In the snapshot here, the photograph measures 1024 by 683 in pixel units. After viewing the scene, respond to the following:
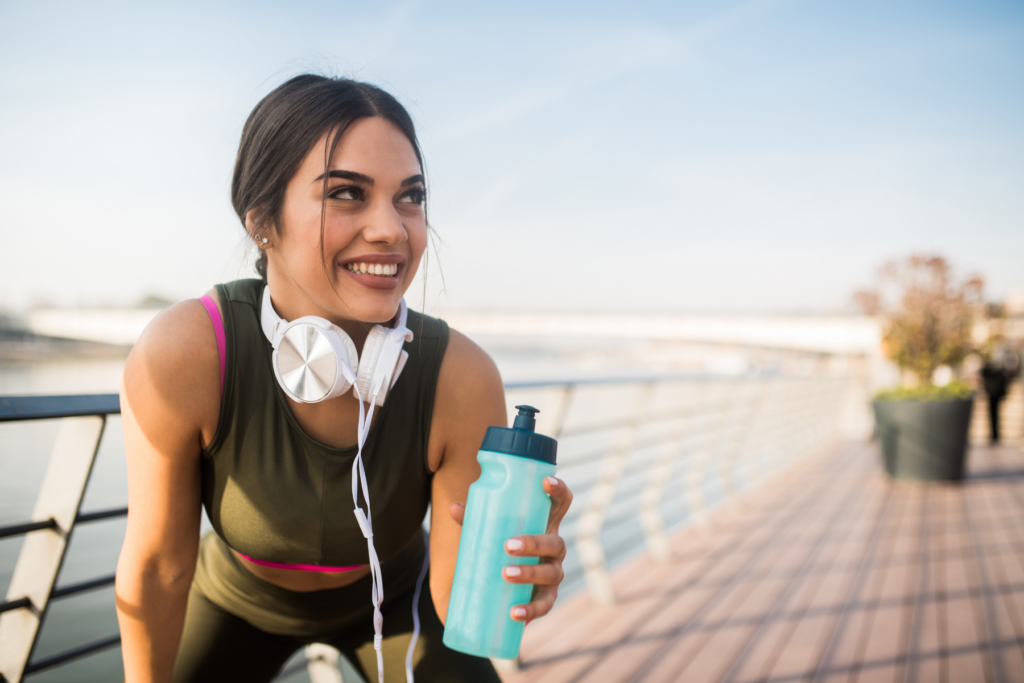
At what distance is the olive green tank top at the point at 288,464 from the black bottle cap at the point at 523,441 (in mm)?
315

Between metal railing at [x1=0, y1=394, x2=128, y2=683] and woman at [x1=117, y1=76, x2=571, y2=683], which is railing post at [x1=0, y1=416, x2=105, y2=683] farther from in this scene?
woman at [x1=117, y1=76, x2=571, y2=683]

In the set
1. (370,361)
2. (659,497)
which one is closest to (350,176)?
(370,361)

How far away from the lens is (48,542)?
1.18m

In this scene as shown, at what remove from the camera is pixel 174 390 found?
957 millimetres

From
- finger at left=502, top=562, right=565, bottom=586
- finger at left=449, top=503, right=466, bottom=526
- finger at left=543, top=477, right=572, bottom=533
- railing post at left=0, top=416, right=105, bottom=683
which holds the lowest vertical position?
railing post at left=0, top=416, right=105, bottom=683

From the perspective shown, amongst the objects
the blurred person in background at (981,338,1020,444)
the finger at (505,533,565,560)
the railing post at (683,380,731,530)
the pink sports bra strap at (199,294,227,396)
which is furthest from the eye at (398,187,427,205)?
the blurred person in background at (981,338,1020,444)

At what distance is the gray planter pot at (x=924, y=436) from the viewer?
5648 mm

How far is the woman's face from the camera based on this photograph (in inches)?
37.8

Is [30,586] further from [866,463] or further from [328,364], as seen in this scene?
[866,463]

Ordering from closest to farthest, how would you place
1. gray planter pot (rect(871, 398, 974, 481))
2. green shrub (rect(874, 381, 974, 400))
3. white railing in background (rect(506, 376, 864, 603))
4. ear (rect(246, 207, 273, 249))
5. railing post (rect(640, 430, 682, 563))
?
ear (rect(246, 207, 273, 249))
white railing in background (rect(506, 376, 864, 603))
railing post (rect(640, 430, 682, 563))
gray planter pot (rect(871, 398, 974, 481))
green shrub (rect(874, 381, 974, 400))

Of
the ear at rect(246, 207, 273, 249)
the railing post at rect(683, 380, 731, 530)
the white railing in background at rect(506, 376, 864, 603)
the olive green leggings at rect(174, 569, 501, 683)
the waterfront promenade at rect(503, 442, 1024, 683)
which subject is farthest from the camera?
the railing post at rect(683, 380, 731, 530)

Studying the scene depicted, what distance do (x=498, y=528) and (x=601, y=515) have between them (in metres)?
2.36

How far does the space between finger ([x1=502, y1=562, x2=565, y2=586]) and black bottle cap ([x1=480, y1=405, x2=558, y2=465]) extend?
0.14 meters

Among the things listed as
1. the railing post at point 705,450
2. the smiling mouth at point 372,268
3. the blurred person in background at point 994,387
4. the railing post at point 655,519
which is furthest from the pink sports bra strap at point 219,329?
the blurred person in background at point 994,387
